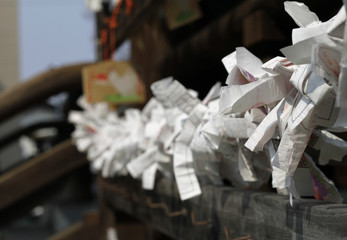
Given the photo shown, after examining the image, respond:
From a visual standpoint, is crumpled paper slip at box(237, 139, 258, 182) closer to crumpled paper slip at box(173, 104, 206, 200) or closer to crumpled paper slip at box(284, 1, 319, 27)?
crumpled paper slip at box(173, 104, 206, 200)

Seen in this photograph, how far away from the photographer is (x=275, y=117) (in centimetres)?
63

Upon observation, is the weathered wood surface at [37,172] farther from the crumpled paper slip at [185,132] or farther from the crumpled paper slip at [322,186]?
the crumpled paper slip at [322,186]

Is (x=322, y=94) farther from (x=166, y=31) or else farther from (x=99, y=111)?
(x=99, y=111)

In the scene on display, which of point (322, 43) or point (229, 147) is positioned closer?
→ point (322, 43)

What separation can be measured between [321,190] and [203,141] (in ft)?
0.78

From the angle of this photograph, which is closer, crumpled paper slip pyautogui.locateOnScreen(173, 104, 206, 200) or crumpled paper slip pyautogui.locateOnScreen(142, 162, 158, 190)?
crumpled paper slip pyautogui.locateOnScreen(173, 104, 206, 200)

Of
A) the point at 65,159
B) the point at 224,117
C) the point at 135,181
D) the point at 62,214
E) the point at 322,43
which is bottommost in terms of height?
the point at 62,214

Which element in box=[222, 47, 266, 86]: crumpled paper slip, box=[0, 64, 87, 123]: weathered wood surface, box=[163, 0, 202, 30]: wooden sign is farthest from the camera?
box=[0, 64, 87, 123]: weathered wood surface

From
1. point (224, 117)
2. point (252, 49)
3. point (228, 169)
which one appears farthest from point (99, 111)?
point (224, 117)

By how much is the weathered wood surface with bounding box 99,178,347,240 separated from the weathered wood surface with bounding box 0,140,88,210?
1.24 m

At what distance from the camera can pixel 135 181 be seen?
61.5 inches

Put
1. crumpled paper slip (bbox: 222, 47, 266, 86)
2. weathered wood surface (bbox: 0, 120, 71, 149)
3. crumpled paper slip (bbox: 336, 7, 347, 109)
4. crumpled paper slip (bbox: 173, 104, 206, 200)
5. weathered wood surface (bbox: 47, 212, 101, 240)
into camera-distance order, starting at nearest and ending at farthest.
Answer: crumpled paper slip (bbox: 336, 7, 347, 109) → crumpled paper slip (bbox: 222, 47, 266, 86) → crumpled paper slip (bbox: 173, 104, 206, 200) → weathered wood surface (bbox: 47, 212, 101, 240) → weathered wood surface (bbox: 0, 120, 71, 149)

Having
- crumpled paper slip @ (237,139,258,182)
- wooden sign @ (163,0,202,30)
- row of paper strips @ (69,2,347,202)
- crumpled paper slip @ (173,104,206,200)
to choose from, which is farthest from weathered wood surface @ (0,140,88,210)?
crumpled paper slip @ (237,139,258,182)

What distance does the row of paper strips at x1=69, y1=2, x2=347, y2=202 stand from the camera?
0.50 meters
